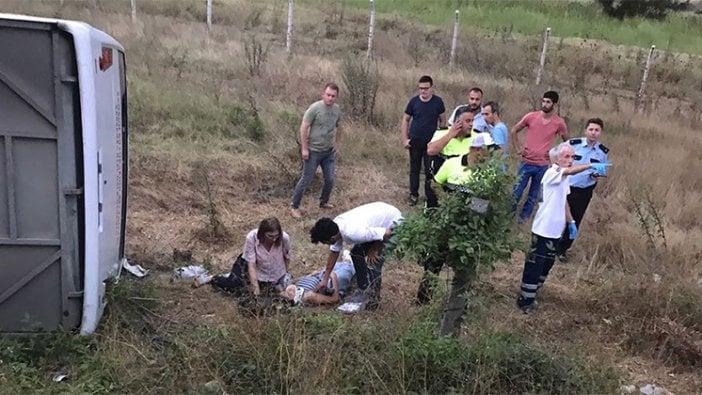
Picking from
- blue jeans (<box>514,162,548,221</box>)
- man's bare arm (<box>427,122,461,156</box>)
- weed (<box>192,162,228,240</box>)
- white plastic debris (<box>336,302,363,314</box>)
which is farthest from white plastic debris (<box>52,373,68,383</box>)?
blue jeans (<box>514,162,548,221</box>)

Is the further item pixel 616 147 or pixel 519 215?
pixel 616 147

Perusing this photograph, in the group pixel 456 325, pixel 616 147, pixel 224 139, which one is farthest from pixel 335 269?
pixel 616 147

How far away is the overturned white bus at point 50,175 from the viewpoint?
12.3 feet

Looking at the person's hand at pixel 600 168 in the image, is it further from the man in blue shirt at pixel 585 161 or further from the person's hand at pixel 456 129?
the person's hand at pixel 456 129

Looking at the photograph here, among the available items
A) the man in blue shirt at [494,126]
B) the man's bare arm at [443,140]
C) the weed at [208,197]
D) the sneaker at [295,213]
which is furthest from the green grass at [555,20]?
the man's bare arm at [443,140]

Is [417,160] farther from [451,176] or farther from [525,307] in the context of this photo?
[525,307]

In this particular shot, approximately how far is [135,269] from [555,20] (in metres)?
21.8

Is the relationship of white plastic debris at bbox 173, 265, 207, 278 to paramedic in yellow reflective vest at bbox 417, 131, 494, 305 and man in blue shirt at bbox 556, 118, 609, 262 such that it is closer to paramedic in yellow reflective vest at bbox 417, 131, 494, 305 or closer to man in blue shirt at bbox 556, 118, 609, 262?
paramedic in yellow reflective vest at bbox 417, 131, 494, 305

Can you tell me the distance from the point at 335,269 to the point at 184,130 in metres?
4.78

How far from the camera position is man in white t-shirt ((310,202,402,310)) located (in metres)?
4.91

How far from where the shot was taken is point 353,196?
8234mm

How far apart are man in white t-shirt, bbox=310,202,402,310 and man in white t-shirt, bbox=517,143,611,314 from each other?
1173 mm

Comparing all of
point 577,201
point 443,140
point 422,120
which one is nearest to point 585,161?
point 577,201

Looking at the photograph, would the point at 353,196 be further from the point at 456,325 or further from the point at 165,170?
the point at 456,325
